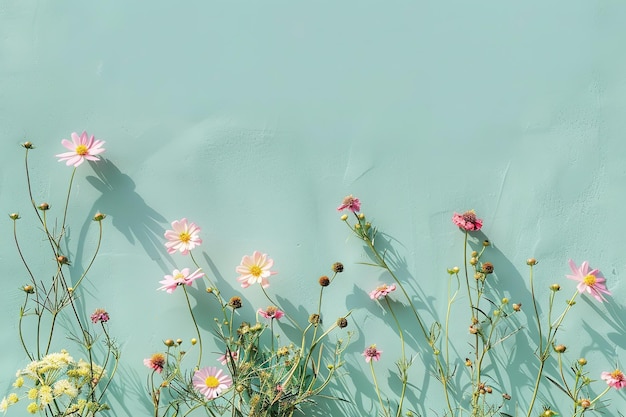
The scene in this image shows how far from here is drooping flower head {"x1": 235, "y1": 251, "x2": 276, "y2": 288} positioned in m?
2.14

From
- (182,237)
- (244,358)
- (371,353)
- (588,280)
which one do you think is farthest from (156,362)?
(588,280)

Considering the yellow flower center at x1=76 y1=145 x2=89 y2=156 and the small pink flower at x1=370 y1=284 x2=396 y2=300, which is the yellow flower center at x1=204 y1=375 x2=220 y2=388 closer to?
the small pink flower at x1=370 y1=284 x2=396 y2=300

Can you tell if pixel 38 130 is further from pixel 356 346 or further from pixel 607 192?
pixel 607 192

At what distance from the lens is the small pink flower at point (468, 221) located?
213 centimetres

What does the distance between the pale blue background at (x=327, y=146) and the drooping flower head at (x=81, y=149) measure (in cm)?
6

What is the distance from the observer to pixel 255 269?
84.8 inches

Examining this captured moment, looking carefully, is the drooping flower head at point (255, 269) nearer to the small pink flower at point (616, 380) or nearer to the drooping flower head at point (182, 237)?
the drooping flower head at point (182, 237)

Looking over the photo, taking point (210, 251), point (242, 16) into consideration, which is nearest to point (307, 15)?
point (242, 16)

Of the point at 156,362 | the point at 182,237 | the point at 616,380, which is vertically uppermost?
the point at 182,237

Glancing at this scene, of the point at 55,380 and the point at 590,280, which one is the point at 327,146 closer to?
the point at 590,280

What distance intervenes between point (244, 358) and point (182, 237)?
42 centimetres

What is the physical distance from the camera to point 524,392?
216 cm

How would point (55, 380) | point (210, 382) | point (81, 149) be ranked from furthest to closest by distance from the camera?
point (81, 149), point (210, 382), point (55, 380)

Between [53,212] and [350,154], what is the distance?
966 mm
